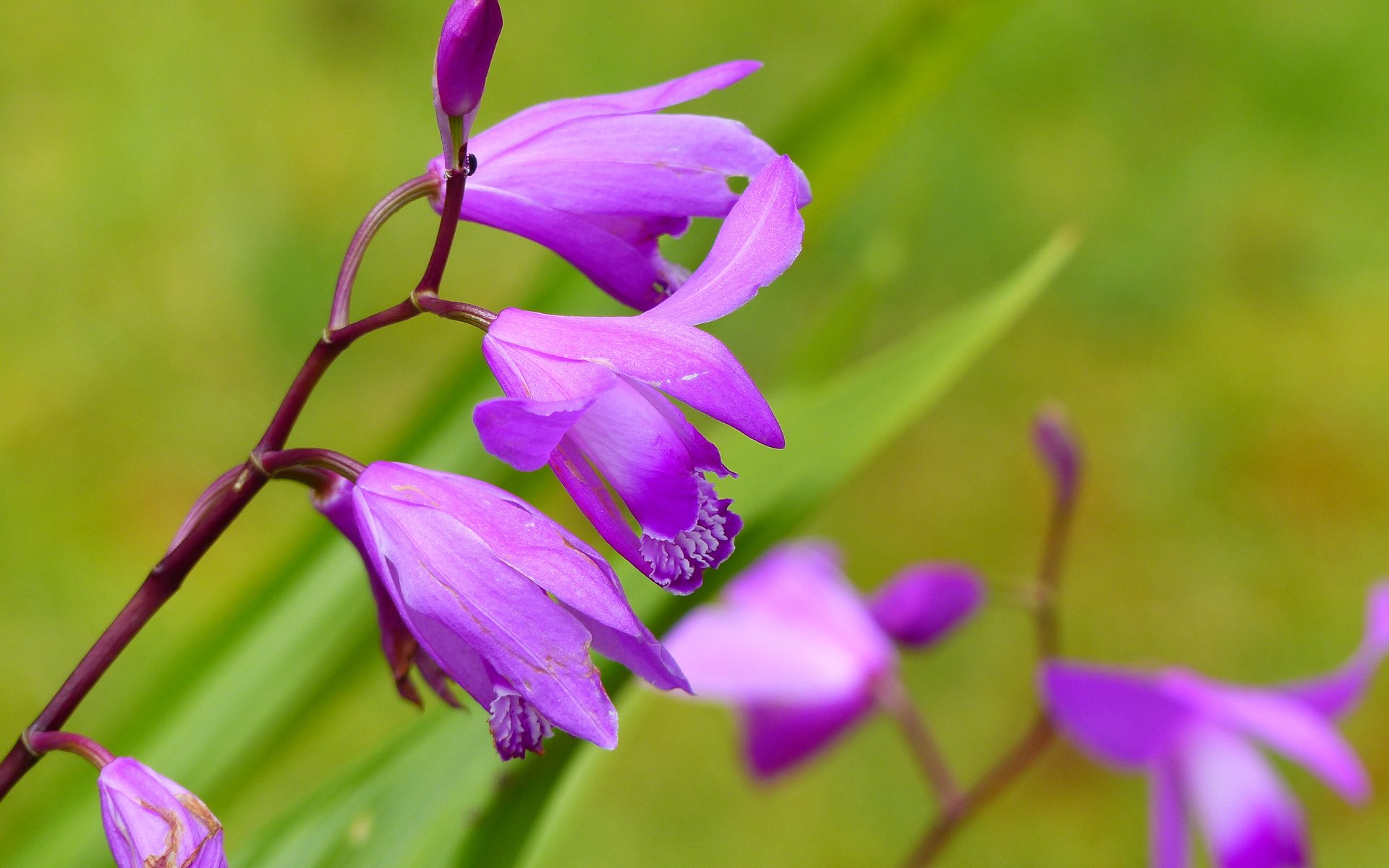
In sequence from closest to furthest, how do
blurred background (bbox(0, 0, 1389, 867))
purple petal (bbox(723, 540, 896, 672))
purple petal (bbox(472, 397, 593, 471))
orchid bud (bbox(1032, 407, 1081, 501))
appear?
purple petal (bbox(472, 397, 593, 471))
orchid bud (bbox(1032, 407, 1081, 501))
purple petal (bbox(723, 540, 896, 672))
blurred background (bbox(0, 0, 1389, 867))

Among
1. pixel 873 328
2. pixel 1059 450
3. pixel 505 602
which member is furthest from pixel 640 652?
pixel 873 328

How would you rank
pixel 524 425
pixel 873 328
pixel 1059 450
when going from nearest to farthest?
pixel 524 425 < pixel 1059 450 < pixel 873 328

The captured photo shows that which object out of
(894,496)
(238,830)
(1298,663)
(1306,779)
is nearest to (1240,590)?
(1298,663)

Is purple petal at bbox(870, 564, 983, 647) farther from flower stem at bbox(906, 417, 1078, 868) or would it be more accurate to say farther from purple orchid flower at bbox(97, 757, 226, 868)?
purple orchid flower at bbox(97, 757, 226, 868)

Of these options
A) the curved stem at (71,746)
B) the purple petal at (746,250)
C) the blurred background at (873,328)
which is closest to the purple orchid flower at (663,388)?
the purple petal at (746,250)

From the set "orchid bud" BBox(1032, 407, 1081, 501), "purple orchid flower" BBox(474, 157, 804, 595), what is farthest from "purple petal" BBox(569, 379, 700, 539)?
"orchid bud" BBox(1032, 407, 1081, 501)

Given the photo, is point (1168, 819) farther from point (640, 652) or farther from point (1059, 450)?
point (640, 652)
